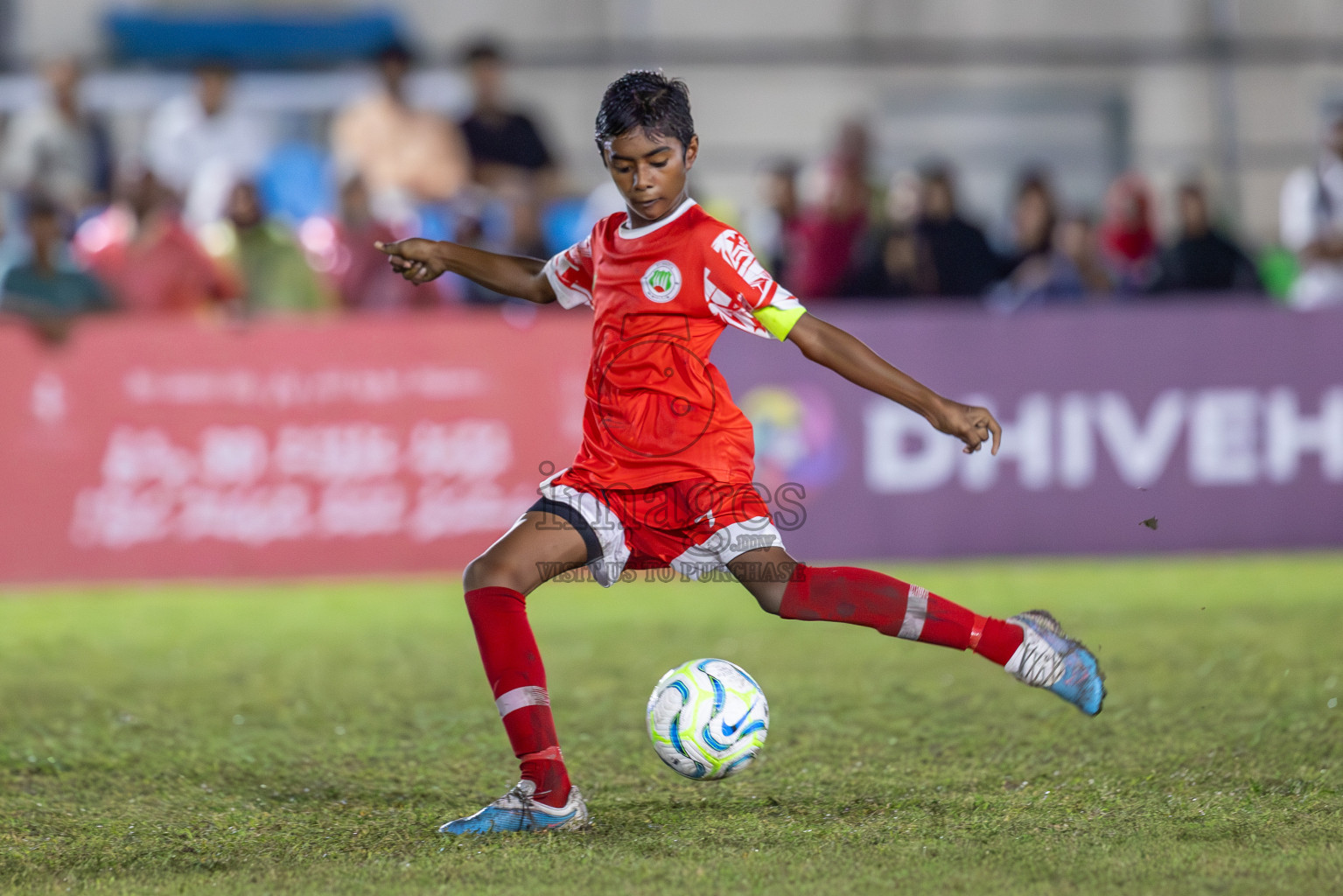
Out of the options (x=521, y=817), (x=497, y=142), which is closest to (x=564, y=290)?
(x=521, y=817)

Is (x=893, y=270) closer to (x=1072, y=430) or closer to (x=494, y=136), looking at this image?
(x=1072, y=430)

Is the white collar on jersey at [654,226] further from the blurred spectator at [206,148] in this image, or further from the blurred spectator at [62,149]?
the blurred spectator at [62,149]

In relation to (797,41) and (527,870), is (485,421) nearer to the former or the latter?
(527,870)

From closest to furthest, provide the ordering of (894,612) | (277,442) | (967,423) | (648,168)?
1. (967,423)
2. (648,168)
3. (894,612)
4. (277,442)

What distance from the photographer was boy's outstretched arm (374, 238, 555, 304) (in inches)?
174

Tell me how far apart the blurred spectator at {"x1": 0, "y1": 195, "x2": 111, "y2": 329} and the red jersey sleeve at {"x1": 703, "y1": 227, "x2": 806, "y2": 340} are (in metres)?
6.43

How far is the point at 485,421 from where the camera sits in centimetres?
959

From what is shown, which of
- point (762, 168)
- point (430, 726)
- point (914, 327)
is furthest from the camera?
point (762, 168)

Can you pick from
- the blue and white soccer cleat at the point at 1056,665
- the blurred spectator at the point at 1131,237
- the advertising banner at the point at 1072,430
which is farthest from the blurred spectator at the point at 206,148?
the blue and white soccer cleat at the point at 1056,665

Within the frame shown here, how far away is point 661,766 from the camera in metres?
4.86

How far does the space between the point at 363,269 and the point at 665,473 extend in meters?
6.80

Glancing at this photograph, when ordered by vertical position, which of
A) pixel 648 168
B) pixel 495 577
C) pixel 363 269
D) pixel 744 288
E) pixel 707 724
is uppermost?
pixel 363 269

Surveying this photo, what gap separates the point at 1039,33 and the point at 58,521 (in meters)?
11.7

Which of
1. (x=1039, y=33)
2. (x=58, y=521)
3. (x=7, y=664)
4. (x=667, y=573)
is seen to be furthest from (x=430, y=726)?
(x=1039, y=33)
